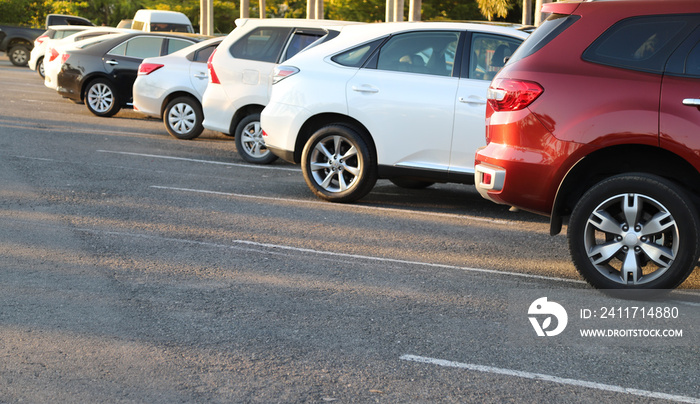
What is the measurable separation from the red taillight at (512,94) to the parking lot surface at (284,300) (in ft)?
4.06

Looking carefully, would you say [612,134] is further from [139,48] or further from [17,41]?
[17,41]

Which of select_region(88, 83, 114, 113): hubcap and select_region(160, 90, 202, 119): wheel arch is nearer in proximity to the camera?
select_region(160, 90, 202, 119): wheel arch

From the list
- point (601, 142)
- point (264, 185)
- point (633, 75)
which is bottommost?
point (264, 185)

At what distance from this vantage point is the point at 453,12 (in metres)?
47.0

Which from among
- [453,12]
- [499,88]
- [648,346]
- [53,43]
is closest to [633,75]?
[499,88]

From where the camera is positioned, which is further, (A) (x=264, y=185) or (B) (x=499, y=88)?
(A) (x=264, y=185)

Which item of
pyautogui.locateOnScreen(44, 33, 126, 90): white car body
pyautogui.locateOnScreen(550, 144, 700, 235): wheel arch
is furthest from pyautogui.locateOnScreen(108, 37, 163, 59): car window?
pyautogui.locateOnScreen(550, 144, 700, 235): wheel arch

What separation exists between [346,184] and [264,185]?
4.69 ft

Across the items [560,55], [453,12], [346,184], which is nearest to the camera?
[560,55]

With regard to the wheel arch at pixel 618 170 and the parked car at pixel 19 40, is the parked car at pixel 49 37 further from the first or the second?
the wheel arch at pixel 618 170

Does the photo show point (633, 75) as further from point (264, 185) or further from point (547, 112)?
point (264, 185)

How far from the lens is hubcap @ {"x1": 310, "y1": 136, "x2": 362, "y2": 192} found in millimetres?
8711

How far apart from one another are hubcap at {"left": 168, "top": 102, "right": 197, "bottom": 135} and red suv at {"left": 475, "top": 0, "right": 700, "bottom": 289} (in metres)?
8.71

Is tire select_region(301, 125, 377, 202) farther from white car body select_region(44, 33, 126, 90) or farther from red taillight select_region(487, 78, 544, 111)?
white car body select_region(44, 33, 126, 90)
